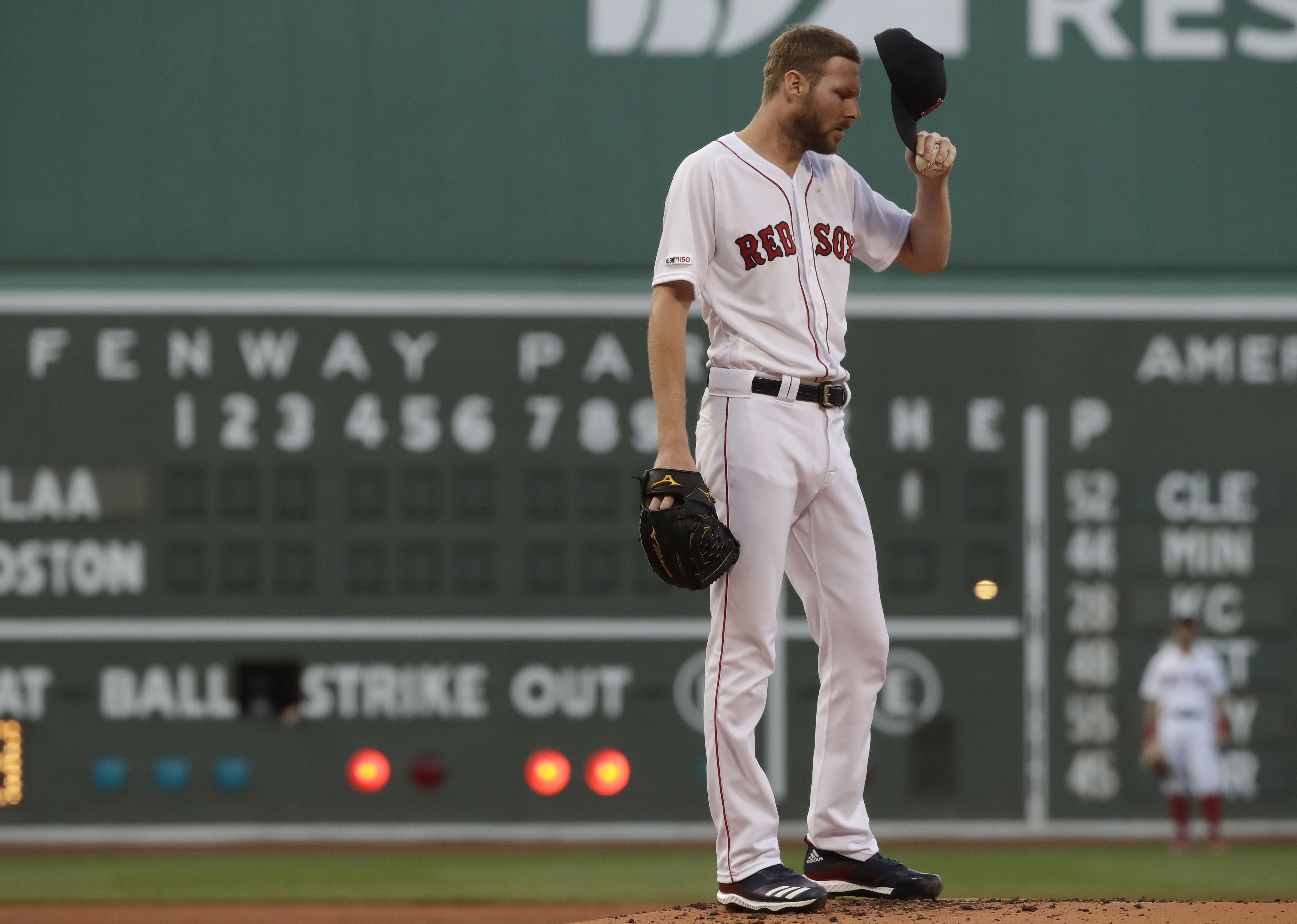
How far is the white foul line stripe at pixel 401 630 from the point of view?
850 centimetres

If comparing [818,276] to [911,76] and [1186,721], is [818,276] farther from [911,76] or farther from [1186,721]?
[1186,721]

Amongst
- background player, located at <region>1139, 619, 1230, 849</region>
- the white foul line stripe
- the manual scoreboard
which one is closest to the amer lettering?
the manual scoreboard

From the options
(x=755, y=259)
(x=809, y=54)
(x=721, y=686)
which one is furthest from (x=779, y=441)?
(x=809, y=54)

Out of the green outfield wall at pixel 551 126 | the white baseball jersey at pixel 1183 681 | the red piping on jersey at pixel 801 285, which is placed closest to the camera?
the red piping on jersey at pixel 801 285

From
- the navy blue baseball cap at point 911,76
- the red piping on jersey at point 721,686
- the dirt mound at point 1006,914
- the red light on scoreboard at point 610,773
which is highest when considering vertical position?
the navy blue baseball cap at point 911,76

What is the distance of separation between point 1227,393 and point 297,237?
5.01 m

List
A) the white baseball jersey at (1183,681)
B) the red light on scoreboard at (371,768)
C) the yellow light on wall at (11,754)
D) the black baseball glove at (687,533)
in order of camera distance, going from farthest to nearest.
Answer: the white baseball jersey at (1183,681) → the red light on scoreboard at (371,768) → the yellow light on wall at (11,754) → the black baseball glove at (687,533)

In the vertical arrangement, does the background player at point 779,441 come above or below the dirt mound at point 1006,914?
above

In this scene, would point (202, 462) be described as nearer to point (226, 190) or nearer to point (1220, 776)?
point (226, 190)

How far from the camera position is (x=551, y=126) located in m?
8.99

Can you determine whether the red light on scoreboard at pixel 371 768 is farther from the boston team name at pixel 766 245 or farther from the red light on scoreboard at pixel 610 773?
the boston team name at pixel 766 245

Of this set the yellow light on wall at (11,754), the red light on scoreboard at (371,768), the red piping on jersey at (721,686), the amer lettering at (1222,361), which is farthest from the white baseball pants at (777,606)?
the yellow light on wall at (11,754)

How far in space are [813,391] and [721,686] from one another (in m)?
0.67

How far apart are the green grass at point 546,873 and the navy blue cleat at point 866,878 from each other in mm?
3349
